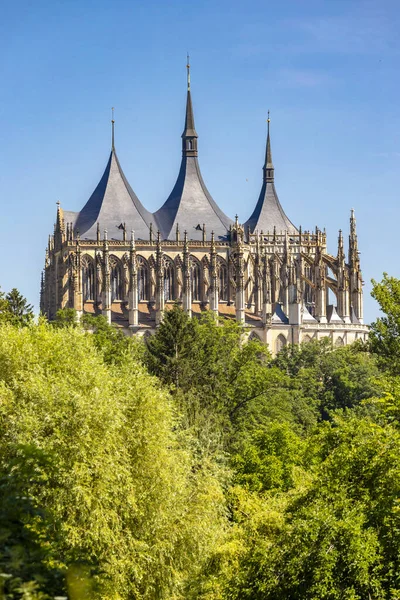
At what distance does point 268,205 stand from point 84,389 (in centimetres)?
10971

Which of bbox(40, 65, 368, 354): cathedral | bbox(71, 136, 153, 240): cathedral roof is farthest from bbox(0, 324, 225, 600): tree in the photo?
bbox(71, 136, 153, 240): cathedral roof

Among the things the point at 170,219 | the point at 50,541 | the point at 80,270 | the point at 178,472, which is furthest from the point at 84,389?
the point at 170,219

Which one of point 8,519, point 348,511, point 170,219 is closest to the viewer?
point 8,519

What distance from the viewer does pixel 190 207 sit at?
13588cm

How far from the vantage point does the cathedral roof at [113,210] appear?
13188 cm

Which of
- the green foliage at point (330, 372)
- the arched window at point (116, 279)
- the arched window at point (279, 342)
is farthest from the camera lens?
the arched window at point (279, 342)

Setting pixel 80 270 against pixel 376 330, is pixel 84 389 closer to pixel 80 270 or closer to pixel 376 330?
pixel 376 330

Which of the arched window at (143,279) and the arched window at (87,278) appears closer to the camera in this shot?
the arched window at (87,278)

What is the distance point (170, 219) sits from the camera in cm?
13575

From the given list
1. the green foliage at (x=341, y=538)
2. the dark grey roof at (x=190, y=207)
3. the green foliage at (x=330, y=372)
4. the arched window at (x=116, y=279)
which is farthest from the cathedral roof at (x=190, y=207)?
the green foliage at (x=341, y=538)

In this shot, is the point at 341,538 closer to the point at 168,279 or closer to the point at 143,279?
the point at 143,279

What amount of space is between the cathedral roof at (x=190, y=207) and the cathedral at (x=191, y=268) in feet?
0.34

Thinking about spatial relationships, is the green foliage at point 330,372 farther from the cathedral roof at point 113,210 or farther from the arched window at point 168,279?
the cathedral roof at point 113,210

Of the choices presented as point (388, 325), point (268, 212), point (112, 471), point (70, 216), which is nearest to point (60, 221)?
point (70, 216)
